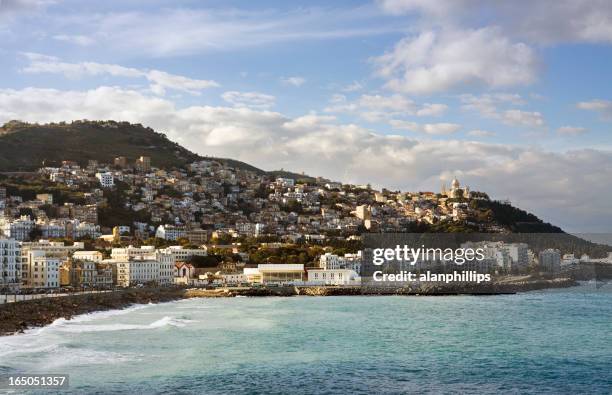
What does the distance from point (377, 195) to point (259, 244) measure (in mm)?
53398

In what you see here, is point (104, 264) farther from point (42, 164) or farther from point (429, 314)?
point (42, 164)

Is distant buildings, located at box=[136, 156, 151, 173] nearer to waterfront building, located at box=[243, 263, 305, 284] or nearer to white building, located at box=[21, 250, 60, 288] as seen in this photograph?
waterfront building, located at box=[243, 263, 305, 284]

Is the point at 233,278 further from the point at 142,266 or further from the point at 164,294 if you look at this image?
the point at 164,294

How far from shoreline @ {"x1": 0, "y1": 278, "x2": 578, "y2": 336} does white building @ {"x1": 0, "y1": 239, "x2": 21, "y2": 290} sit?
8952mm

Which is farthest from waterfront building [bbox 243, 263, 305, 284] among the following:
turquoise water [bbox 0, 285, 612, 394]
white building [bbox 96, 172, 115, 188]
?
white building [bbox 96, 172, 115, 188]

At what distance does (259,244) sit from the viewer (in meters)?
83.6

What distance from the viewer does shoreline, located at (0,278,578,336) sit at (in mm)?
29734

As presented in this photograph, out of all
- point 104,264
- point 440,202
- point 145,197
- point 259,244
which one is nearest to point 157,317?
point 104,264

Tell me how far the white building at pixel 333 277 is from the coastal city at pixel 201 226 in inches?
4.1

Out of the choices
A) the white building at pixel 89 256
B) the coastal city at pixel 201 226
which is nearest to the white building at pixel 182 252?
the coastal city at pixel 201 226

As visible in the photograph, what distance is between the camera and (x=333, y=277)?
67188 millimetres

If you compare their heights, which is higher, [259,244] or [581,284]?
[259,244]

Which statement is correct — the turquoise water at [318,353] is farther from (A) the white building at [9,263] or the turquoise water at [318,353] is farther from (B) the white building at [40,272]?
(B) the white building at [40,272]

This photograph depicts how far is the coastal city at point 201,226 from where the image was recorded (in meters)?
64.2
